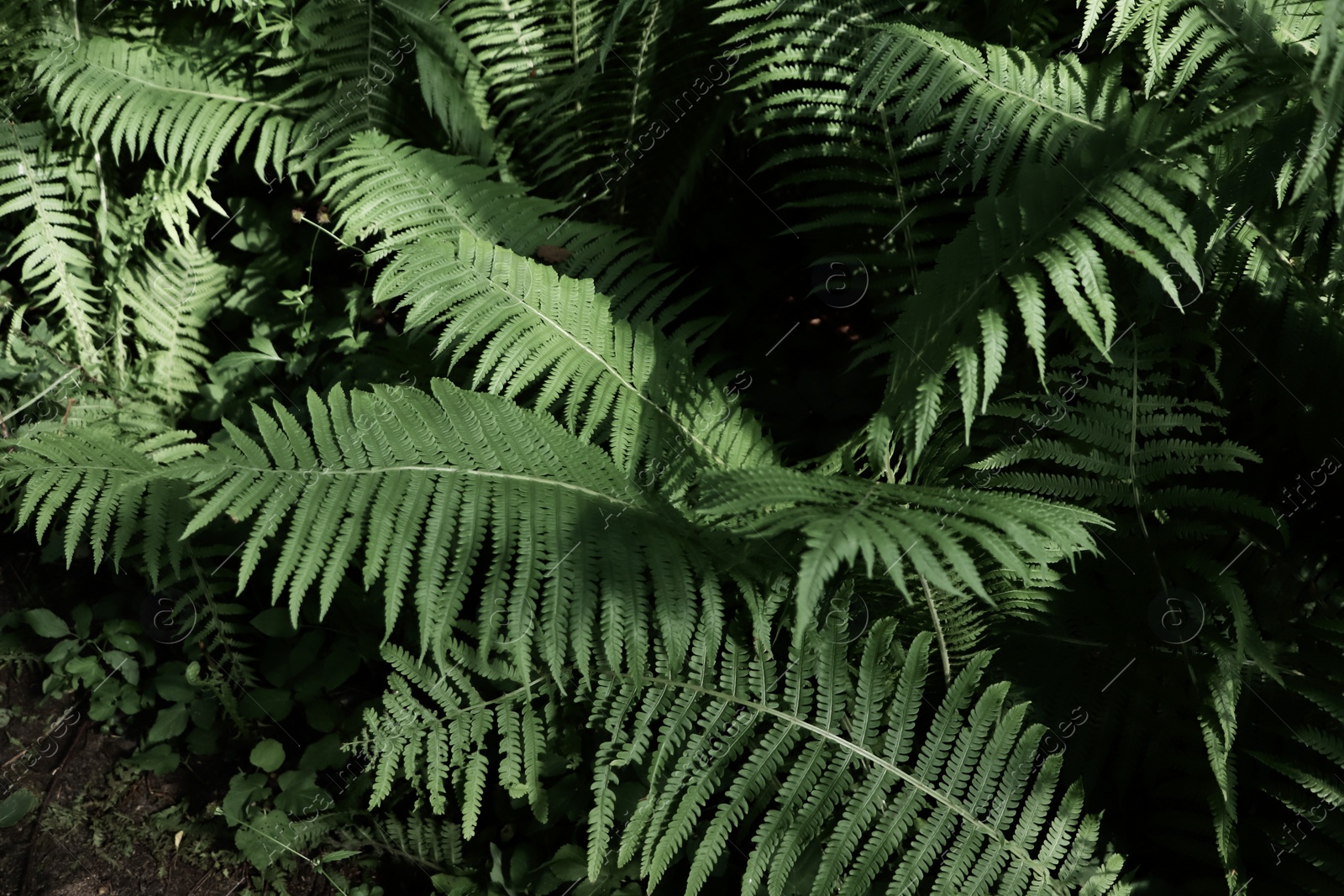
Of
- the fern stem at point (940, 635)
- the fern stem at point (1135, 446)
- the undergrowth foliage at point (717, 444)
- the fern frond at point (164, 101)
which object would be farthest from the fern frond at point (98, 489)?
the fern stem at point (1135, 446)

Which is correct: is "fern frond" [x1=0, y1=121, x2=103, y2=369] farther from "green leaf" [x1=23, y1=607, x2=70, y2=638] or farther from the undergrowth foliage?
"green leaf" [x1=23, y1=607, x2=70, y2=638]

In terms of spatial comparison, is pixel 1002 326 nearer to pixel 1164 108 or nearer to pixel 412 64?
pixel 1164 108

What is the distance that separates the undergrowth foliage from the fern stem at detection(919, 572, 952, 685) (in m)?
0.02

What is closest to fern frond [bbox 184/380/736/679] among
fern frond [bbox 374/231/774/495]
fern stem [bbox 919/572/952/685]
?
fern frond [bbox 374/231/774/495]

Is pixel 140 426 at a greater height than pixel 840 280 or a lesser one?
lesser

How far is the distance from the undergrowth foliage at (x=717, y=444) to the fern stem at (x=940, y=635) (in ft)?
0.07

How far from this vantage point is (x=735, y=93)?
2662 millimetres

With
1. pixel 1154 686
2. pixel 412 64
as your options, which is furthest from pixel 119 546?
pixel 1154 686

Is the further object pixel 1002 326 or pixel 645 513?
pixel 645 513

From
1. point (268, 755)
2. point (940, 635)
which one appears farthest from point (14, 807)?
point (940, 635)

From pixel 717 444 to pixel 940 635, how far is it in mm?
605

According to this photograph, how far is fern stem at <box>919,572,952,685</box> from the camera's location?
187cm

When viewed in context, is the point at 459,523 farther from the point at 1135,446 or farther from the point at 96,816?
the point at 96,816

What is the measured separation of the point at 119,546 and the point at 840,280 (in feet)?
6.02
